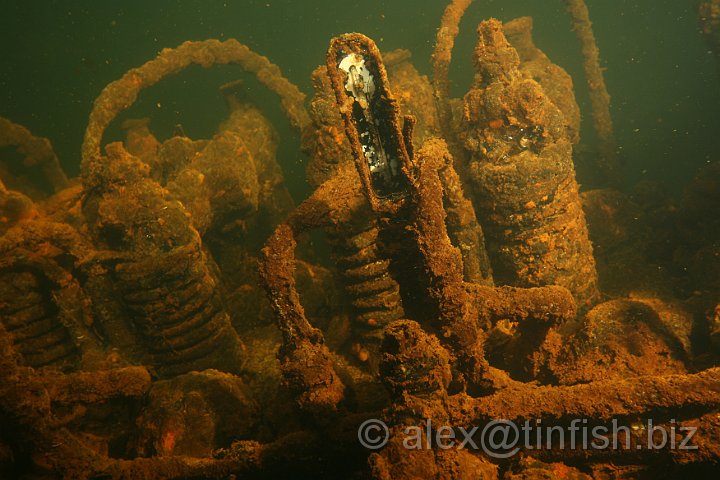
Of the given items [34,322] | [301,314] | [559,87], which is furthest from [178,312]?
[559,87]

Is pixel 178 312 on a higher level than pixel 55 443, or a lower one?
higher

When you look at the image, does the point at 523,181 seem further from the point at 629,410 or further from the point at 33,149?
the point at 33,149

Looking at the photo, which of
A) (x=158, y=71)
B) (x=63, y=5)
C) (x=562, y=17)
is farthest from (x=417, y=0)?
(x=158, y=71)

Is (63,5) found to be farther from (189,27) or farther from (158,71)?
(158,71)

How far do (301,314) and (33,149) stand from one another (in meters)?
10.9

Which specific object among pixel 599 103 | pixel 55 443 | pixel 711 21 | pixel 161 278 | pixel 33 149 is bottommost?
pixel 55 443

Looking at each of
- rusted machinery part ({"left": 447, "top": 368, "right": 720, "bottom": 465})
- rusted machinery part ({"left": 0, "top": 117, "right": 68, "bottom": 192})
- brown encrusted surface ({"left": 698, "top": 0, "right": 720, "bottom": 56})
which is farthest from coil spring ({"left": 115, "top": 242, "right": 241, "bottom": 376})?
brown encrusted surface ({"left": 698, "top": 0, "right": 720, "bottom": 56})

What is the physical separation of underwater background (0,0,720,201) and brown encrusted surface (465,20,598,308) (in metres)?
5.30

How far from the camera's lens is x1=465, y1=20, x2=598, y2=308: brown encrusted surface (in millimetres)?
4660

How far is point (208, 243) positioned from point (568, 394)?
5999 mm

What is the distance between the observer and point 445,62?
6.81 meters

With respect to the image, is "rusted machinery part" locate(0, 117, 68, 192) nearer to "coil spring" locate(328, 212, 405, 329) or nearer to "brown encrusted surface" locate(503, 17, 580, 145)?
"coil spring" locate(328, 212, 405, 329)

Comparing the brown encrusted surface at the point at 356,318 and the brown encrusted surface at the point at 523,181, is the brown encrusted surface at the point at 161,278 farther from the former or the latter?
the brown encrusted surface at the point at 523,181

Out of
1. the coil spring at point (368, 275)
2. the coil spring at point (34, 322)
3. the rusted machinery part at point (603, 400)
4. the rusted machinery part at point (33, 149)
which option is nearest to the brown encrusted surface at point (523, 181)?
the coil spring at point (368, 275)
